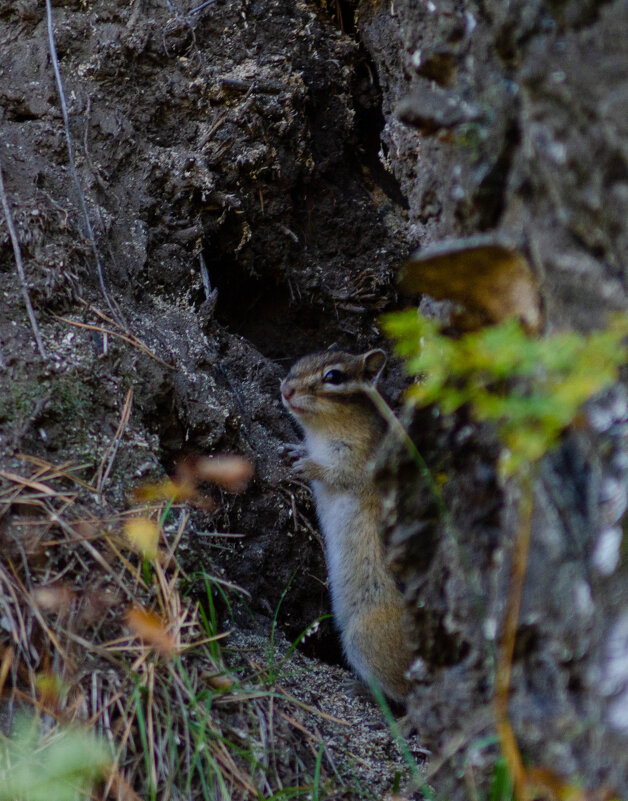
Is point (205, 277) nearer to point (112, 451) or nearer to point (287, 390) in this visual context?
point (287, 390)

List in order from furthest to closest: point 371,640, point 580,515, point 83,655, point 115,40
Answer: point 115,40, point 371,640, point 83,655, point 580,515

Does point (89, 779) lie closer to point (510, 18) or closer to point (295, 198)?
point (510, 18)

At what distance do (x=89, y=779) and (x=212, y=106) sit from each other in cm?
337

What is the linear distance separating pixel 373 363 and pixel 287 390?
0.50 m

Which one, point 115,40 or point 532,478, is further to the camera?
point 115,40

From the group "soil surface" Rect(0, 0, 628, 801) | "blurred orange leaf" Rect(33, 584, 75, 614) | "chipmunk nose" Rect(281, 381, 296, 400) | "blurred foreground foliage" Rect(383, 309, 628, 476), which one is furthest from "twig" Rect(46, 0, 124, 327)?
"blurred foreground foliage" Rect(383, 309, 628, 476)

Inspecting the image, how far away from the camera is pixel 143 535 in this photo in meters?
2.91

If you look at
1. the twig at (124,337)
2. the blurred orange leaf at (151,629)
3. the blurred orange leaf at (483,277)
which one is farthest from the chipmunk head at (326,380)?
the blurred orange leaf at (483,277)

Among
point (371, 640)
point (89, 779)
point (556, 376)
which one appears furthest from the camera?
point (371, 640)

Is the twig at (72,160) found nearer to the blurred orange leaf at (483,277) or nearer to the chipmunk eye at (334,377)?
the chipmunk eye at (334,377)

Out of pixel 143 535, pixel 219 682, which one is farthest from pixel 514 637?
pixel 143 535

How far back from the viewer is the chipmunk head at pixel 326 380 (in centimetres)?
434

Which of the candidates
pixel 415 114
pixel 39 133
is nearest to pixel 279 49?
pixel 39 133

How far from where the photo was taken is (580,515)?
173 centimetres
